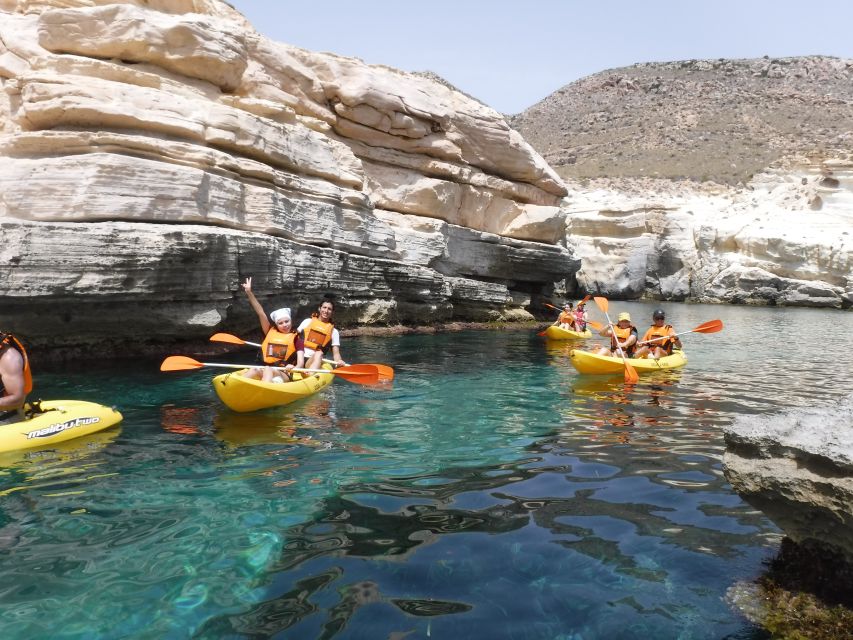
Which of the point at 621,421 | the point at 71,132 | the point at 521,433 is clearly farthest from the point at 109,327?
the point at 621,421

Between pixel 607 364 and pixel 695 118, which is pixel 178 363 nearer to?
pixel 607 364

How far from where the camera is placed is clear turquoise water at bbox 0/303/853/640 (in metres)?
3.24

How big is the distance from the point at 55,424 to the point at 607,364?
27.0 feet

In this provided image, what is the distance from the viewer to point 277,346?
8633mm

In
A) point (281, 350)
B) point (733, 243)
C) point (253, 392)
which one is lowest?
point (253, 392)

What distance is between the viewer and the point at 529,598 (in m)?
3.44

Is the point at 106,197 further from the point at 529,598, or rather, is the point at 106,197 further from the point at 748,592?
the point at 748,592

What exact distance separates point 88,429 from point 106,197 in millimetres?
5155

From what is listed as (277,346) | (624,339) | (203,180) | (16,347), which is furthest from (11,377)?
(624,339)

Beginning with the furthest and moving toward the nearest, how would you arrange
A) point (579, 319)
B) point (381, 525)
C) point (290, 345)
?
1. point (579, 319)
2. point (290, 345)
3. point (381, 525)

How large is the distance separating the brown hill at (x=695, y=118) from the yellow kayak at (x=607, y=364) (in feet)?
145

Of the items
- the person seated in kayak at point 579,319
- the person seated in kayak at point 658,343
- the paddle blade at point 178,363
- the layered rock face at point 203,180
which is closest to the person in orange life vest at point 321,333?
the paddle blade at point 178,363

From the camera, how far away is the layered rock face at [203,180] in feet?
33.4

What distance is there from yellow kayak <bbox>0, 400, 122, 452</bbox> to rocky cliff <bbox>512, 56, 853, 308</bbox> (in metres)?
32.2
